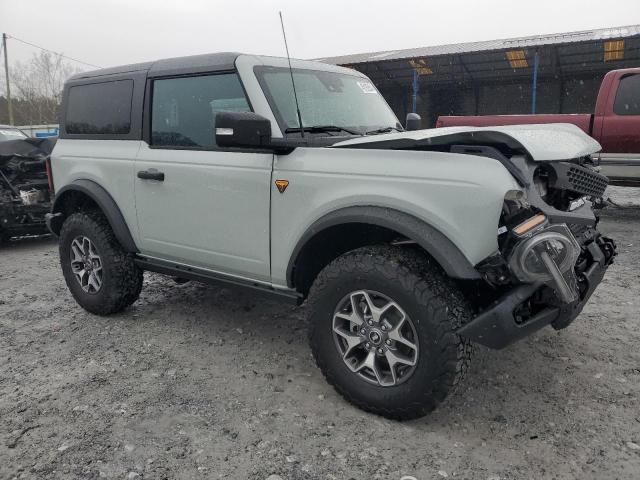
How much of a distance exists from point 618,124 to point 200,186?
6.97 m

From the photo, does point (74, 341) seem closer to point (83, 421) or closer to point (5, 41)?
point (83, 421)

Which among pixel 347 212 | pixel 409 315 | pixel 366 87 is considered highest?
pixel 366 87

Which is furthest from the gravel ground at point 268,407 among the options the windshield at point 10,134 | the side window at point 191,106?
the windshield at point 10,134

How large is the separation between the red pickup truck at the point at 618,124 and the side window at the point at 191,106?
548 cm

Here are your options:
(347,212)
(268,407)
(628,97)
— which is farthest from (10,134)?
(628,97)

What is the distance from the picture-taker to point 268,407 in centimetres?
284

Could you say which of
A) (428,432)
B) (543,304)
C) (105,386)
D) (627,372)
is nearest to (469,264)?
(543,304)

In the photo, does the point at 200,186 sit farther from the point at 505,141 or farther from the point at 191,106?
the point at 505,141

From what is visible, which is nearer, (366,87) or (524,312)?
(524,312)

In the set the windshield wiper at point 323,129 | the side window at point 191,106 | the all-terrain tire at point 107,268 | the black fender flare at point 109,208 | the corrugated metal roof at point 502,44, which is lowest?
the all-terrain tire at point 107,268

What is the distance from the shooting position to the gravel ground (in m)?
2.35

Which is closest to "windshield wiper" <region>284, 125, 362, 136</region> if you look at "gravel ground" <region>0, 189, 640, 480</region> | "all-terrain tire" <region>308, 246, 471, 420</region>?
"all-terrain tire" <region>308, 246, 471, 420</region>

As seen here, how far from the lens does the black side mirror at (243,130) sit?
2.71 m

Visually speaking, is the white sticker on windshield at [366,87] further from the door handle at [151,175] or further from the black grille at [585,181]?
the black grille at [585,181]
